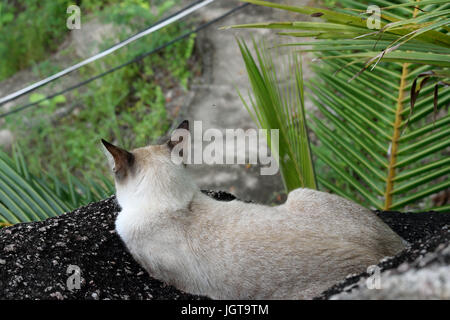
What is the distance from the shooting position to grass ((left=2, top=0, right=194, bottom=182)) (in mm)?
6781

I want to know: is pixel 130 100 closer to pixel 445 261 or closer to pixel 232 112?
pixel 232 112

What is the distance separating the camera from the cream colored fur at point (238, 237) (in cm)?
214

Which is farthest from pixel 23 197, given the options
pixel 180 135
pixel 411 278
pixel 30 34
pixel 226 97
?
pixel 30 34

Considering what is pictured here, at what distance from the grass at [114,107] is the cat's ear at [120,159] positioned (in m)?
3.90

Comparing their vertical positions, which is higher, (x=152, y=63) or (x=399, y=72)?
(x=152, y=63)

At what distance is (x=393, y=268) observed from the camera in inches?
65.8

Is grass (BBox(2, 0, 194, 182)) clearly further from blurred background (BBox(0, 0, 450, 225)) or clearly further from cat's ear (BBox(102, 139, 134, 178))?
cat's ear (BBox(102, 139, 134, 178))

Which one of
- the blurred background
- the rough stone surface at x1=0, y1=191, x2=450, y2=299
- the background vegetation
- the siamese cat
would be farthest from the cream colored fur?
the background vegetation

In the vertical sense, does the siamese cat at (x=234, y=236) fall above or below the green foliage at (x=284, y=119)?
below

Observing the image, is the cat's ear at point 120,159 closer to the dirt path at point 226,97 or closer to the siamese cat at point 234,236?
the siamese cat at point 234,236

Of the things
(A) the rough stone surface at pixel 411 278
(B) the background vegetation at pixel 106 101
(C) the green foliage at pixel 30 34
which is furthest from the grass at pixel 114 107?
(A) the rough stone surface at pixel 411 278

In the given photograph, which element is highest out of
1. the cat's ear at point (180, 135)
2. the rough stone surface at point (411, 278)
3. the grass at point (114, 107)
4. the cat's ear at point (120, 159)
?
the grass at point (114, 107)
